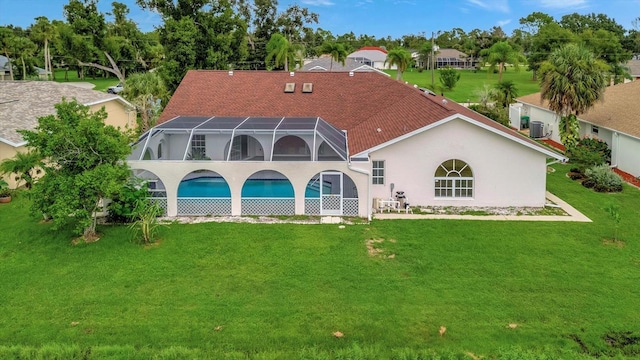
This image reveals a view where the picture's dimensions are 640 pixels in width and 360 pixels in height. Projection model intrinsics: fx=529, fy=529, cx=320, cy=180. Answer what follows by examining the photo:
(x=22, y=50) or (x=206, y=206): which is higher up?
(x=22, y=50)

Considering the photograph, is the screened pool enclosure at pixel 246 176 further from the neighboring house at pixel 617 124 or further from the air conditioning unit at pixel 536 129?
the air conditioning unit at pixel 536 129

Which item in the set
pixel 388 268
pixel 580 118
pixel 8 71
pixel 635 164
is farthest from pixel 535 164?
pixel 8 71

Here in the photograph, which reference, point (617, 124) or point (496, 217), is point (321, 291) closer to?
point (496, 217)

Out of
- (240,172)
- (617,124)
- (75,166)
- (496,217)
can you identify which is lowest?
(496,217)

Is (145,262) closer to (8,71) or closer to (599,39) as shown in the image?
(8,71)

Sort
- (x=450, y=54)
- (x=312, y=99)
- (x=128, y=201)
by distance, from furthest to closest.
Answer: (x=450, y=54), (x=312, y=99), (x=128, y=201)

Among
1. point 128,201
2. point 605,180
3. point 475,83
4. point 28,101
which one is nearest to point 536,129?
point 605,180
